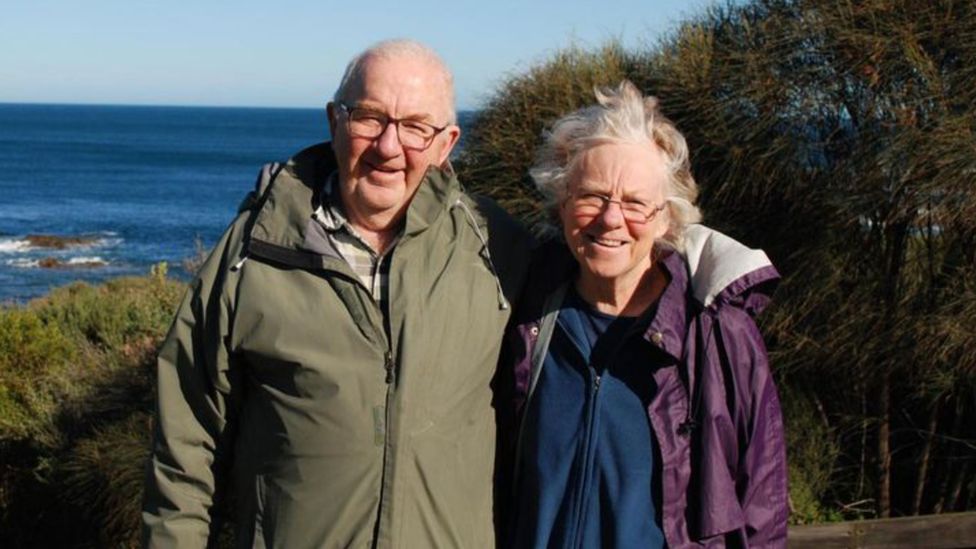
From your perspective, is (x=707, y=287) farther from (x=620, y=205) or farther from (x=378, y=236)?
(x=378, y=236)

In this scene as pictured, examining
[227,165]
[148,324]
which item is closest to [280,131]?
[227,165]

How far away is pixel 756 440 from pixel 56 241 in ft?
129

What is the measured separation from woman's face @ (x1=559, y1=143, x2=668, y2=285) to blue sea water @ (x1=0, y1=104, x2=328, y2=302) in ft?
79.5

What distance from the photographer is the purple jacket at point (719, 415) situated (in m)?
2.78

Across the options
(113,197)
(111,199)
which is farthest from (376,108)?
(113,197)

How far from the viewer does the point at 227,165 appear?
92.9 m

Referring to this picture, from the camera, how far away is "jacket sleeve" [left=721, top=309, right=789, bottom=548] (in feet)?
9.15

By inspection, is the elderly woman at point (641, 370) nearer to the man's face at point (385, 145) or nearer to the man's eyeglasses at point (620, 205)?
the man's eyeglasses at point (620, 205)

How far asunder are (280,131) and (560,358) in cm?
16123

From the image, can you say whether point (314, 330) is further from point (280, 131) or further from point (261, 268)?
point (280, 131)

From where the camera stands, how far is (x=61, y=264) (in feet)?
111

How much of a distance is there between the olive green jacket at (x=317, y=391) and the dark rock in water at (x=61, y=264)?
32.5 meters

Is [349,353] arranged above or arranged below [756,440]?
above

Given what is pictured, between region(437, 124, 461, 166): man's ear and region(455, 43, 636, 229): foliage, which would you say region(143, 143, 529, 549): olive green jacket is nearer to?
region(437, 124, 461, 166): man's ear
